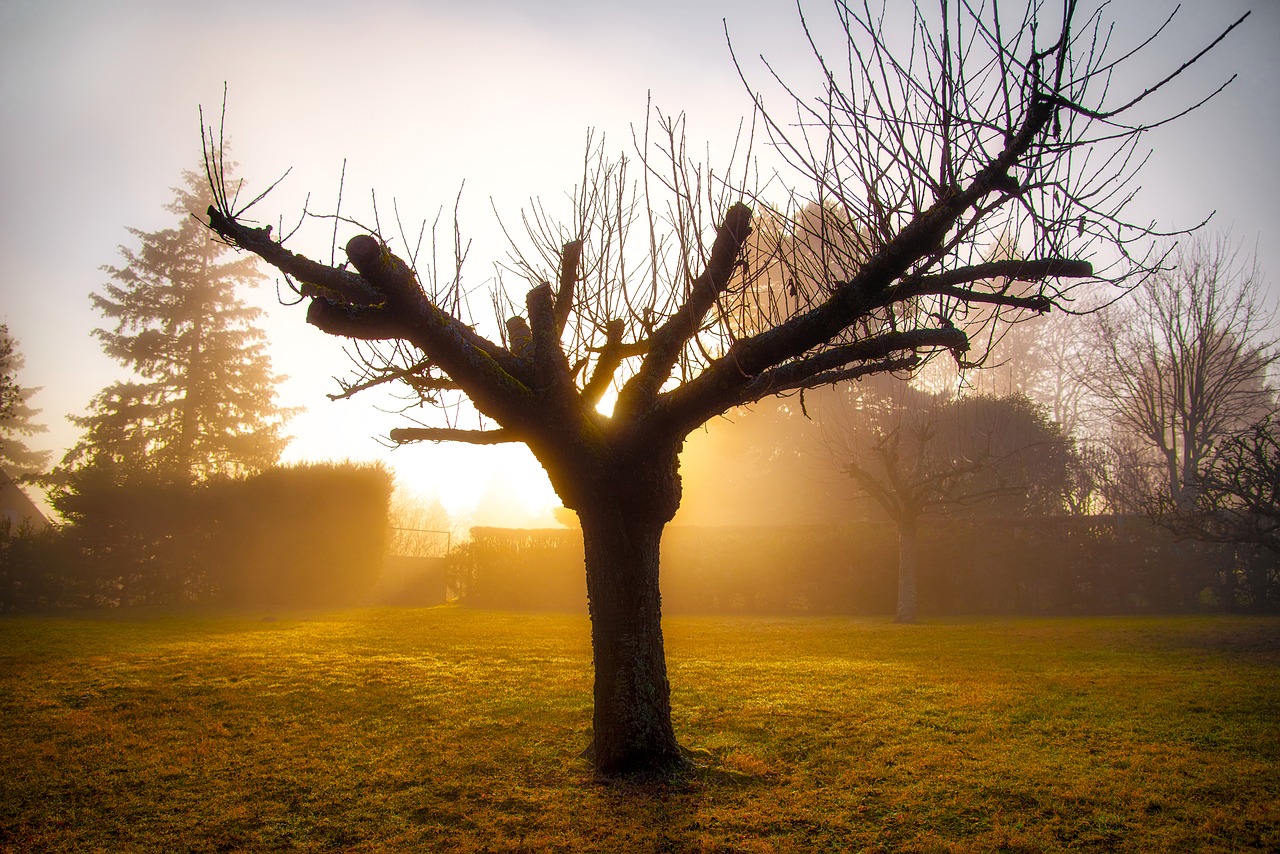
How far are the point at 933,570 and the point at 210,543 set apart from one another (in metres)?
19.4

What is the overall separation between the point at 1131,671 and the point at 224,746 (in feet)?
30.7

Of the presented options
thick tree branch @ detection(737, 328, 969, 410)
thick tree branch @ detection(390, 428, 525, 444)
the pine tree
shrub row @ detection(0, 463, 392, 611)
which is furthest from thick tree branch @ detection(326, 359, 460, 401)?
the pine tree

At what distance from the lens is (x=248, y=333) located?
98.3 feet

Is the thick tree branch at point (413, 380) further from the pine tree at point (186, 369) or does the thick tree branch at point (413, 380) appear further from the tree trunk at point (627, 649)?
the pine tree at point (186, 369)

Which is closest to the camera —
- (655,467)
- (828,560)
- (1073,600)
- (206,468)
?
(655,467)

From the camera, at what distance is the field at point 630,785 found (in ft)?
10.5

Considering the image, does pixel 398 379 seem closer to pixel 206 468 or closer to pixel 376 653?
pixel 376 653

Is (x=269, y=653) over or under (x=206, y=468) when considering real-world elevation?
under

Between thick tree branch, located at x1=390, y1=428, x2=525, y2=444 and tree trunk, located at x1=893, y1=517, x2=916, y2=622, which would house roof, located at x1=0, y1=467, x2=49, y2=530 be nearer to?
thick tree branch, located at x1=390, y1=428, x2=525, y2=444

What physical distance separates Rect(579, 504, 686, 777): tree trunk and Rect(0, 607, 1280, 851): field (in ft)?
0.73

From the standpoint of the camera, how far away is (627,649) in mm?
4066

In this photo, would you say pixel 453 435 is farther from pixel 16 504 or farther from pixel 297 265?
pixel 16 504

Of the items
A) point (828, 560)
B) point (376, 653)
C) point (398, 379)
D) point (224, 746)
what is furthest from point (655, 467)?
point (828, 560)

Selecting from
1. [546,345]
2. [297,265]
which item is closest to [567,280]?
[546,345]
